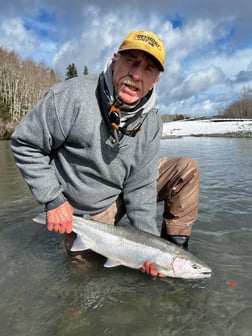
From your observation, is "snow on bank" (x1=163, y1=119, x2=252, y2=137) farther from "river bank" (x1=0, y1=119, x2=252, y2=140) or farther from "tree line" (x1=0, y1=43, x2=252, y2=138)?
"tree line" (x1=0, y1=43, x2=252, y2=138)

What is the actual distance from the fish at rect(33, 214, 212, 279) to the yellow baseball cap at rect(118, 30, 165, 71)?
1.58 meters

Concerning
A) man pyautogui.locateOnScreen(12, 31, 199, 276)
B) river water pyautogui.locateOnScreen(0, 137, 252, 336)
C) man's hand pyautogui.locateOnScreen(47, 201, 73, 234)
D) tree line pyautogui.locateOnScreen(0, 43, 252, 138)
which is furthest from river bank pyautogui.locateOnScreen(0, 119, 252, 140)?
man's hand pyautogui.locateOnScreen(47, 201, 73, 234)

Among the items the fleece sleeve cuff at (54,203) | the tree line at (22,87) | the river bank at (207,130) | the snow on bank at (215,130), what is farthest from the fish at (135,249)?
the tree line at (22,87)

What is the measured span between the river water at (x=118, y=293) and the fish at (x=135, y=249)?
18cm

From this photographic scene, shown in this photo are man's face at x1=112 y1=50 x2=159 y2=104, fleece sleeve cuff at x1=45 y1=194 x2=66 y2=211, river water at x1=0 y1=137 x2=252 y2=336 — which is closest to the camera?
river water at x1=0 y1=137 x2=252 y2=336

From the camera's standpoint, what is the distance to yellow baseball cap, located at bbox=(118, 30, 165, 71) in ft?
8.98

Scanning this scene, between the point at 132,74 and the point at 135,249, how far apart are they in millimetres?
1584

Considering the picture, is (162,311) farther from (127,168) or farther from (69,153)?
(69,153)

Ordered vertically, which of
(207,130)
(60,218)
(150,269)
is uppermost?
(207,130)

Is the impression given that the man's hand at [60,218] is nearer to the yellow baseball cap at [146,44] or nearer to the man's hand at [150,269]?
the man's hand at [150,269]

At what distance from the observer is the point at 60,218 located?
3.11 metres

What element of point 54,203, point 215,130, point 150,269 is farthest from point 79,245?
point 215,130

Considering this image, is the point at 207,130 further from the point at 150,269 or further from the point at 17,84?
the point at 17,84

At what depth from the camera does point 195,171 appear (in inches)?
147
